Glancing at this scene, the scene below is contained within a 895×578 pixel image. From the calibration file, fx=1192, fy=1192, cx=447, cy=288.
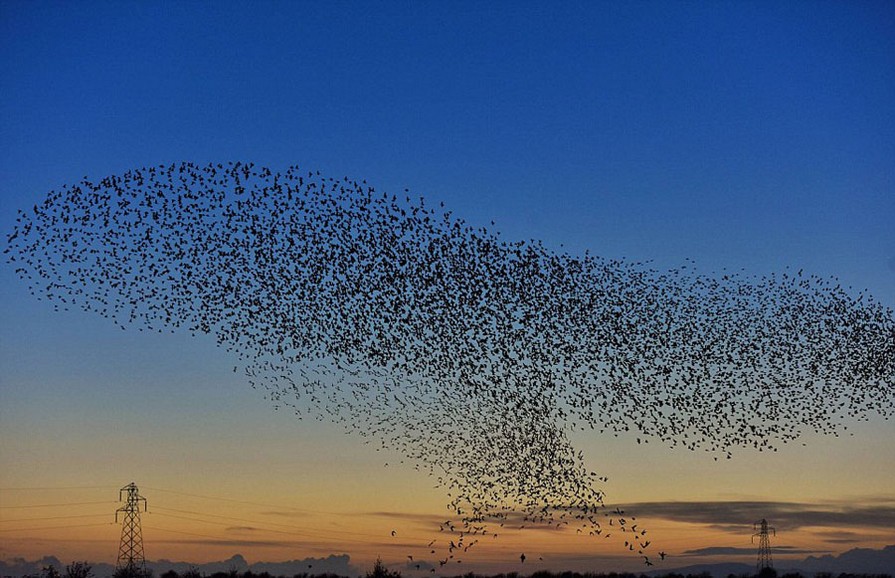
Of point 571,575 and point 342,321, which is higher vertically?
point 342,321

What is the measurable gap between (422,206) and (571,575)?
87.7ft

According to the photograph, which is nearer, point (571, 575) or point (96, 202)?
point (96, 202)

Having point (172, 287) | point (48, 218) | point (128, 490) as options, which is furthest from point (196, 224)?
point (128, 490)

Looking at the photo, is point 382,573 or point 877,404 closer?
point 877,404

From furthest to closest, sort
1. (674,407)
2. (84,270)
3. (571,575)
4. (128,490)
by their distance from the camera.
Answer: (128,490), (571,575), (674,407), (84,270)

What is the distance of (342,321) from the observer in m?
48.3

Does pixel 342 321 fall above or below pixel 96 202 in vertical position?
below

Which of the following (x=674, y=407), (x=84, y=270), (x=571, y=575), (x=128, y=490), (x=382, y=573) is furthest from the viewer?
(x=128, y=490)

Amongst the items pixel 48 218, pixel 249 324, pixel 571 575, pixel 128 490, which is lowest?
pixel 571 575

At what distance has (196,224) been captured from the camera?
156 feet

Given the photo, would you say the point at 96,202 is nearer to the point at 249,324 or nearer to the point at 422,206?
the point at 249,324

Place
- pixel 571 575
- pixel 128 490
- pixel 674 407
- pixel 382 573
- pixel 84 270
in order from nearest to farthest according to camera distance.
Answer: pixel 84 270 < pixel 674 407 < pixel 382 573 < pixel 571 575 < pixel 128 490

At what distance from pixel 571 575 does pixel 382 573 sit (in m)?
11.6

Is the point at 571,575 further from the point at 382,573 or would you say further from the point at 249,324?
the point at 249,324
